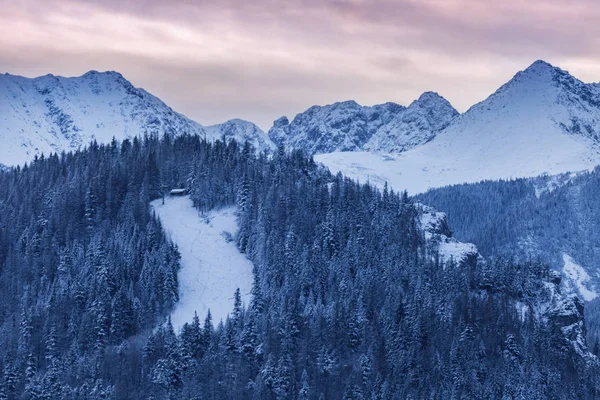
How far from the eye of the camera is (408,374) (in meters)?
192

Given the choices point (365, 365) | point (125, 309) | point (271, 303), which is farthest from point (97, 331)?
point (365, 365)

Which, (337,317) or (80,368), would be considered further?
(337,317)

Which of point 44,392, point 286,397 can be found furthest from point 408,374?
point 44,392

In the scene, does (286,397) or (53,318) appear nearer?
(286,397)

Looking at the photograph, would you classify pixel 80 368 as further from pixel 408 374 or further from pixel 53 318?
pixel 408 374

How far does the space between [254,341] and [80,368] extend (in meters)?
30.4

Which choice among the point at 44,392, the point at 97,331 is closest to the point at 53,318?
the point at 97,331

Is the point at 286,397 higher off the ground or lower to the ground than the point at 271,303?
lower

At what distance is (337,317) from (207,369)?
2831 cm

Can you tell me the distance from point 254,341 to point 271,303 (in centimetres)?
1255

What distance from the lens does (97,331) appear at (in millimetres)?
195750

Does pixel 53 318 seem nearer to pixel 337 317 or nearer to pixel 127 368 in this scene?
pixel 127 368

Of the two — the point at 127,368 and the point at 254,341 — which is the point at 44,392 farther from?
the point at 254,341

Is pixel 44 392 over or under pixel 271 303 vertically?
under
